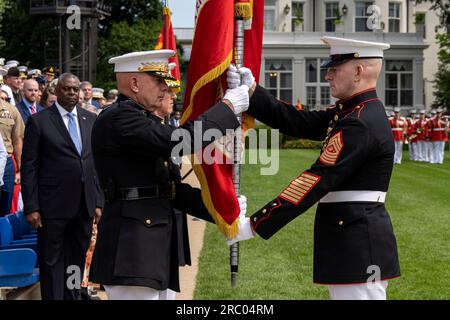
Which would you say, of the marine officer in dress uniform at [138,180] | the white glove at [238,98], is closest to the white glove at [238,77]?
the white glove at [238,98]

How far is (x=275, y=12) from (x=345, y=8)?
4.90m

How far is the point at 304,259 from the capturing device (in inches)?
454

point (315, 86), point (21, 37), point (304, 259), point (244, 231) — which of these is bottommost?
point (304, 259)

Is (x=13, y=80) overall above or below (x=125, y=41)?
below

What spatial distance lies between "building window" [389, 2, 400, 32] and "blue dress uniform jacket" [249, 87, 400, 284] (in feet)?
195

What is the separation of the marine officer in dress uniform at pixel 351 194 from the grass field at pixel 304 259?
3342mm

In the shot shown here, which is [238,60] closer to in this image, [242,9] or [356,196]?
[242,9]

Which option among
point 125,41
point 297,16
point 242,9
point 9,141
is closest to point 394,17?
point 297,16

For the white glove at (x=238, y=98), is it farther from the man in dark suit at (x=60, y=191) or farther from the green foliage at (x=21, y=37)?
the green foliage at (x=21, y=37)

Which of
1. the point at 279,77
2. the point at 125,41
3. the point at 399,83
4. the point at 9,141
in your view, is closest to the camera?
the point at 9,141

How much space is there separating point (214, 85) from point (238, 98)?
29.0 inches

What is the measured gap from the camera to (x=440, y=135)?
3522cm

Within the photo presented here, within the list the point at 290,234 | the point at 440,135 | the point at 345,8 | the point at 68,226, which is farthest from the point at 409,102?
the point at 68,226

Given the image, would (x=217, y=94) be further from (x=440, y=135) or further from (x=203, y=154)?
(x=440, y=135)
